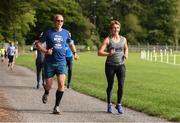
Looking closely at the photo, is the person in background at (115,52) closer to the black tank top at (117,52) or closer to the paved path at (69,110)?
the black tank top at (117,52)

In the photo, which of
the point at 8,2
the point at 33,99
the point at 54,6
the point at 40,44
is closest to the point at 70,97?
the point at 33,99

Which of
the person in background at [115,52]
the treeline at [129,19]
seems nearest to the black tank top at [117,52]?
the person in background at [115,52]

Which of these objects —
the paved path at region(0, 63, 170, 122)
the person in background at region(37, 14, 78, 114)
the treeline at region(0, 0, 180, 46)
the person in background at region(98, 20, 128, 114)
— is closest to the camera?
the paved path at region(0, 63, 170, 122)

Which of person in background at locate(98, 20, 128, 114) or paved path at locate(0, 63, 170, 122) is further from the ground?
person in background at locate(98, 20, 128, 114)

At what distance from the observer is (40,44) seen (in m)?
12.1

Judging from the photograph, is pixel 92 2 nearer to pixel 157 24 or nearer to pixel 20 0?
pixel 157 24

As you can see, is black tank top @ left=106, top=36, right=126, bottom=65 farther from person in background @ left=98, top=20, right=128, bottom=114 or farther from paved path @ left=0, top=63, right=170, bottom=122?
paved path @ left=0, top=63, right=170, bottom=122

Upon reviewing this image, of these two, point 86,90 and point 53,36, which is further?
point 86,90

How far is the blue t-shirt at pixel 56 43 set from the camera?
11836mm

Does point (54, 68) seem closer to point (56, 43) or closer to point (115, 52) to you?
point (56, 43)

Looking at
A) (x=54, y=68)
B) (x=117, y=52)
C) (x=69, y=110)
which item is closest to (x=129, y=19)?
(x=69, y=110)

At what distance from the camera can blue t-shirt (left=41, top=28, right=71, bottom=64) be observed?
466 inches

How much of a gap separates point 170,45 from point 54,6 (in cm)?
3142

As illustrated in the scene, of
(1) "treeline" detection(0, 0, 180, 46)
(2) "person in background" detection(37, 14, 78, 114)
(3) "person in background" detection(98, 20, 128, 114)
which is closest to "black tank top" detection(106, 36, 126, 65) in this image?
(3) "person in background" detection(98, 20, 128, 114)
